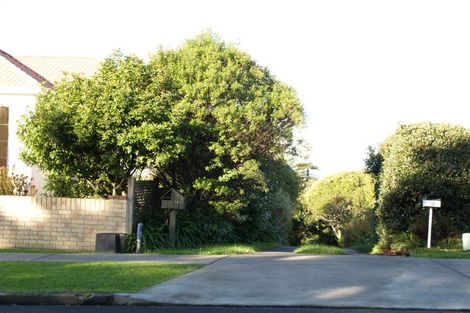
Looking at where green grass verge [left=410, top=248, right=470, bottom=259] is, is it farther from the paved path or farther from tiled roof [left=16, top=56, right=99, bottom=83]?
tiled roof [left=16, top=56, right=99, bottom=83]

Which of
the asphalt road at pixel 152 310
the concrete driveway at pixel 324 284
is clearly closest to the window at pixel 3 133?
the concrete driveway at pixel 324 284

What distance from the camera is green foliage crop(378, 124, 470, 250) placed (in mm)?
19281

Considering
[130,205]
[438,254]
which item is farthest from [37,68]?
[438,254]

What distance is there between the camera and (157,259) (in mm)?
14469

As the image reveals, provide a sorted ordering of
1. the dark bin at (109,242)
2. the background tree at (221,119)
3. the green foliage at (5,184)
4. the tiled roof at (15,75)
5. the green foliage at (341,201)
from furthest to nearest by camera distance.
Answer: the green foliage at (341,201), the tiled roof at (15,75), the background tree at (221,119), the green foliage at (5,184), the dark bin at (109,242)

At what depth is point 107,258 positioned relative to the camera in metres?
14.5

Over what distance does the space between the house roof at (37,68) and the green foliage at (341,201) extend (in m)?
19.5

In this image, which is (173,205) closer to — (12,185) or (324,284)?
(12,185)

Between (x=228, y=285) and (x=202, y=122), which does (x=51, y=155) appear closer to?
(x=202, y=122)

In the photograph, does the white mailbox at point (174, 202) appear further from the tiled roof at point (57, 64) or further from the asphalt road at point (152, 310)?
the tiled roof at point (57, 64)

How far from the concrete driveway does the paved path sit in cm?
86

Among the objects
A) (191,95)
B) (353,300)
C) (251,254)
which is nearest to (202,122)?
(191,95)

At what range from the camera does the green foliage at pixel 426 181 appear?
19281 millimetres

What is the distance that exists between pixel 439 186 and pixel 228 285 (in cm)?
1088
